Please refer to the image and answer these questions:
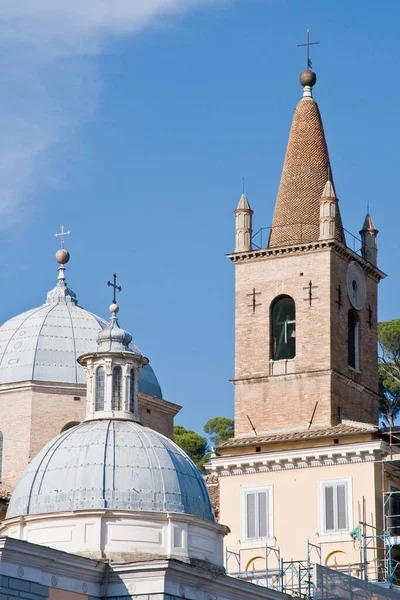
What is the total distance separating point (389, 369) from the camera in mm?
74062

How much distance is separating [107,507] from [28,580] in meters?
4.01

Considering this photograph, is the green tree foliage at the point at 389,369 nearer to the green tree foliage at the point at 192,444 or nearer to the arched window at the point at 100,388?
the green tree foliage at the point at 192,444

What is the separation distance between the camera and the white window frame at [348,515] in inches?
2072

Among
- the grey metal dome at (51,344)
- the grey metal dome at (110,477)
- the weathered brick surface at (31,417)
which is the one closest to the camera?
the grey metal dome at (110,477)

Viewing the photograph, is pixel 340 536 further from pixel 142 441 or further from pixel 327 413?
pixel 142 441

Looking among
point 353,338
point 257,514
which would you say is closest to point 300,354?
point 353,338

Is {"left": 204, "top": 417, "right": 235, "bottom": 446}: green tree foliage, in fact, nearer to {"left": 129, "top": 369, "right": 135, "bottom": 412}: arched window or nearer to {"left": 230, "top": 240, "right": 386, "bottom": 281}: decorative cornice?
{"left": 230, "top": 240, "right": 386, "bottom": 281}: decorative cornice

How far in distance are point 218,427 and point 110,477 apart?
3968 cm

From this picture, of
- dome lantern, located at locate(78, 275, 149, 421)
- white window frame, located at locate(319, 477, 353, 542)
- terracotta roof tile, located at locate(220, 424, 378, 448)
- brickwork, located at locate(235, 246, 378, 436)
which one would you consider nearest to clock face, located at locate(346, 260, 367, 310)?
brickwork, located at locate(235, 246, 378, 436)

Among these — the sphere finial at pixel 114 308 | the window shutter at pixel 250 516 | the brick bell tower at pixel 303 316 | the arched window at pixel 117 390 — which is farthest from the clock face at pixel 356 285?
the arched window at pixel 117 390

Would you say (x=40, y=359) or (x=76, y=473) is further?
(x=40, y=359)

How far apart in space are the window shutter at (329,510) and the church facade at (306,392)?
0.04 m

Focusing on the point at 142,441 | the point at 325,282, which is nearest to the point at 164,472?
the point at 142,441

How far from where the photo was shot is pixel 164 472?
1655 inches
